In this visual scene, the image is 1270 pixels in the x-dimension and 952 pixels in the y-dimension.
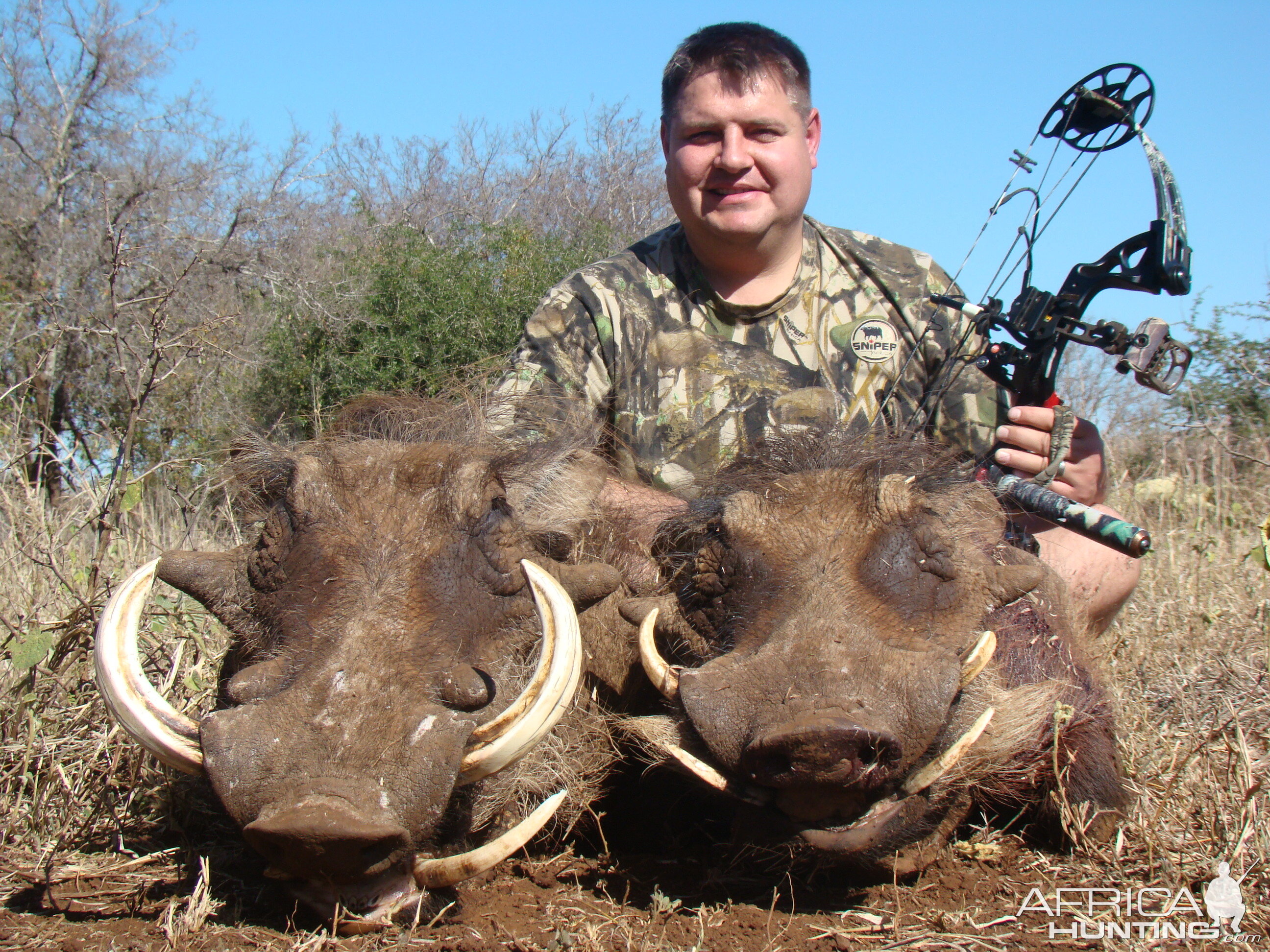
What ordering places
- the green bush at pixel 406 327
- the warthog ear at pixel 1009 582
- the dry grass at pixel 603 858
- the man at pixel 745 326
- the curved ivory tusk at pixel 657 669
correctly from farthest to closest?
the green bush at pixel 406 327 → the man at pixel 745 326 → the warthog ear at pixel 1009 582 → the curved ivory tusk at pixel 657 669 → the dry grass at pixel 603 858

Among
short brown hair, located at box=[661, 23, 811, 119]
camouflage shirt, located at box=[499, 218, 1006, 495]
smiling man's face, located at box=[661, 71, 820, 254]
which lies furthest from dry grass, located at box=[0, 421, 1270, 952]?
short brown hair, located at box=[661, 23, 811, 119]

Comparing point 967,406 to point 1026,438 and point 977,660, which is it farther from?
point 977,660

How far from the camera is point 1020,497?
2666 millimetres

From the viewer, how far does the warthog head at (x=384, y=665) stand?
176 cm

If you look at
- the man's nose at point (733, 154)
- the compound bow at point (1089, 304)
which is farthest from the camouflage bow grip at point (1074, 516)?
the man's nose at point (733, 154)

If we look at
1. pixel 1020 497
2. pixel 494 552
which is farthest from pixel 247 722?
pixel 1020 497

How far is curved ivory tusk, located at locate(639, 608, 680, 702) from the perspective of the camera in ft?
7.10

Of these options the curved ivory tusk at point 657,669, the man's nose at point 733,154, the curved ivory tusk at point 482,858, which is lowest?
the curved ivory tusk at point 482,858

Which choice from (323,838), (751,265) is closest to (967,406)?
(751,265)

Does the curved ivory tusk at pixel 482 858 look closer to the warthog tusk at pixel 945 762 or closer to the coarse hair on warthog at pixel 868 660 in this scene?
the coarse hair on warthog at pixel 868 660

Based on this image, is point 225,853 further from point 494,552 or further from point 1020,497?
point 1020,497

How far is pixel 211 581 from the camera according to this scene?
229 cm

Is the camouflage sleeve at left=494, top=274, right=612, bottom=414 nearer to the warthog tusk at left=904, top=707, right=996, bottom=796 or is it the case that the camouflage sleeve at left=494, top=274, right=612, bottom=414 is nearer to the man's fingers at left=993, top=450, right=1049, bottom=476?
the man's fingers at left=993, top=450, right=1049, bottom=476

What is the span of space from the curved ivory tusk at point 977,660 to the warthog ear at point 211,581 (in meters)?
1.46
